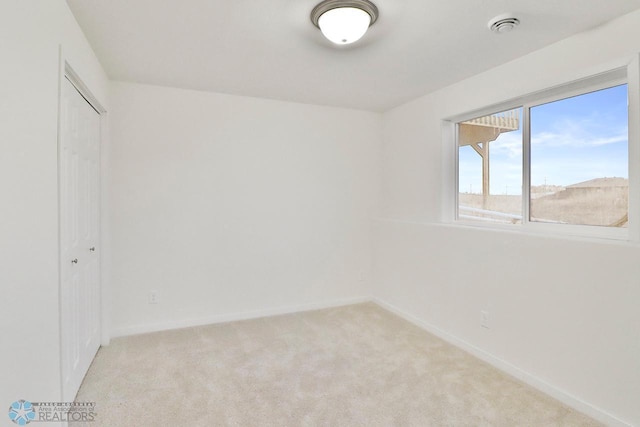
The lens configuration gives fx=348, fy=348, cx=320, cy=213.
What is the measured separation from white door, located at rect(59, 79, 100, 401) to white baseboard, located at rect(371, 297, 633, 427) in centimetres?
278

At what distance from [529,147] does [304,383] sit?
7.79 ft

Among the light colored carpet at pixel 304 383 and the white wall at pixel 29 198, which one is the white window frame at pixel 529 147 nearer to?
the light colored carpet at pixel 304 383

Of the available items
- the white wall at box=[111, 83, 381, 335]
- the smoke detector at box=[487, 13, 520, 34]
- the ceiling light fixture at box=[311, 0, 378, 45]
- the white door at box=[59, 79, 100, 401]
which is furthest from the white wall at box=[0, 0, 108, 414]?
the smoke detector at box=[487, 13, 520, 34]

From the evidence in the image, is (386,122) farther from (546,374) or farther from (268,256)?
(546,374)

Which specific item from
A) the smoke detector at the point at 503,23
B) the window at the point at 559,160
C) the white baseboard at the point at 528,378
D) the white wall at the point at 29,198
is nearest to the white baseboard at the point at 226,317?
the white baseboard at the point at 528,378

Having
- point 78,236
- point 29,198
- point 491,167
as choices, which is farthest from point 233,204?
point 491,167

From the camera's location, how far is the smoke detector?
198cm

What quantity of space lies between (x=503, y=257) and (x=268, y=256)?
7.26 feet

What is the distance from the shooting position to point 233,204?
3.53 metres

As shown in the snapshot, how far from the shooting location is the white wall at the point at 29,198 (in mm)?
1263

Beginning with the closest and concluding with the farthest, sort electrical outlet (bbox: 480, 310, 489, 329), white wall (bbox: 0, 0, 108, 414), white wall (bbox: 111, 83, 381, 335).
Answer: white wall (bbox: 0, 0, 108, 414)
electrical outlet (bbox: 480, 310, 489, 329)
white wall (bbox: 111, 83, 381, 335)

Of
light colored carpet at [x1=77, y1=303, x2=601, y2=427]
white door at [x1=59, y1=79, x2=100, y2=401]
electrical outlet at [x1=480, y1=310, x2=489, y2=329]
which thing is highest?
white door at [x1=59, y1=79, x2=100, y2=401]

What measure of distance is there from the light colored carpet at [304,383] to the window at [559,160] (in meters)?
1.21

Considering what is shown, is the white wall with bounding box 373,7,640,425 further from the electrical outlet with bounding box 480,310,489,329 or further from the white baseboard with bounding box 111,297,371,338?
the white baseboard with bounding box 111,297,371,338
